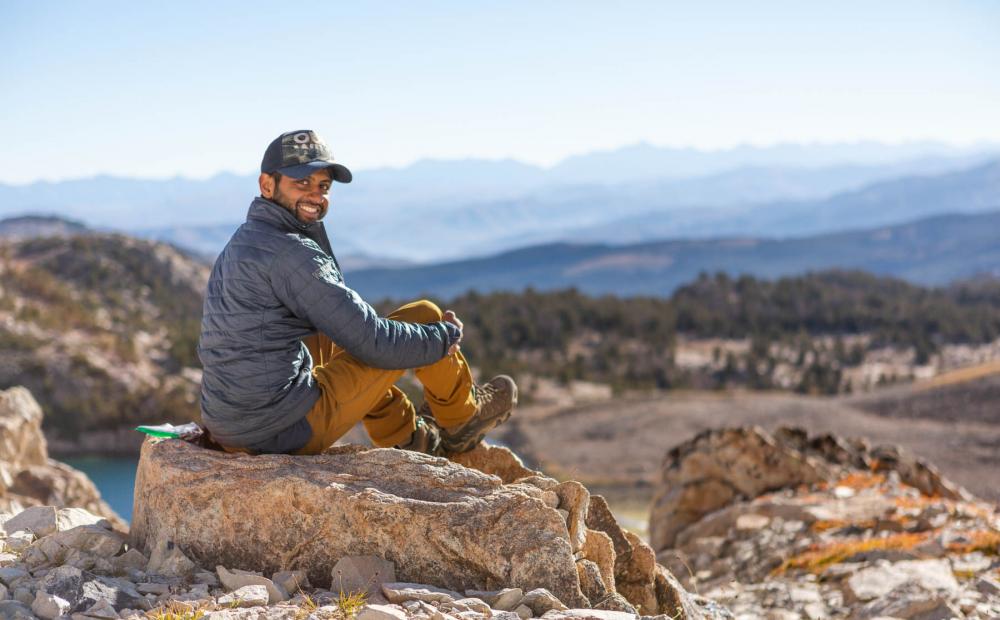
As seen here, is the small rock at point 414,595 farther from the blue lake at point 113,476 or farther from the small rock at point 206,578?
the blue lake at point 113,476

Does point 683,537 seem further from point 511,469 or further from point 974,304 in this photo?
point 974,304

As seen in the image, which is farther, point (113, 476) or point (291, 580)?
point (113, 476)

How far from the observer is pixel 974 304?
294 ft

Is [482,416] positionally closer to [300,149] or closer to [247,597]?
[300,149]

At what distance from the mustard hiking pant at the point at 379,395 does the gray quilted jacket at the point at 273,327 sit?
0.18m

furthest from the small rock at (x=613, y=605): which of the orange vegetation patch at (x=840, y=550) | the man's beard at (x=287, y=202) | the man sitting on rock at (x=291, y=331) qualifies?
the orange vegetation patch at (x=840, y=550)

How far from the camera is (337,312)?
5.73 meters

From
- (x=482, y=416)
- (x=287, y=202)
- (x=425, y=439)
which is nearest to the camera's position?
(x=287, y=202)

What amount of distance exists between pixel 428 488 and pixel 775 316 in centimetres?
7273

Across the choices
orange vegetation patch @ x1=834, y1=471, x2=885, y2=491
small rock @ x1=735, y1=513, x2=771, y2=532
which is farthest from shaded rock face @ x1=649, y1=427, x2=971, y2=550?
small rock @ x1=735, y1=513, x2=771, y2=532

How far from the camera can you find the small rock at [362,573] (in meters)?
5.38

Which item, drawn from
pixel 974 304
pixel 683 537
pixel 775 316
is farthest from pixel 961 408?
pixel 974 304

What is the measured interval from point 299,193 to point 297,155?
0.73 ft

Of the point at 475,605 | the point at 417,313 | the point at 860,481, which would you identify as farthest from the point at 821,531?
the point at 475,605
